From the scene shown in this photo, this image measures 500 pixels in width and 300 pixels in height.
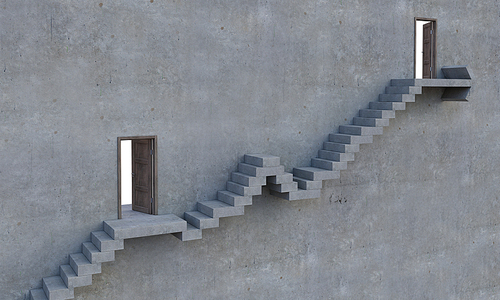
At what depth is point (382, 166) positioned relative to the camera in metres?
11.7

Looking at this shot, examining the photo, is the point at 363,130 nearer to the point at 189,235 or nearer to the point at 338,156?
the point at 338,156

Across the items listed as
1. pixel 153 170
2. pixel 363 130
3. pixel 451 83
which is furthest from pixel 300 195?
pixel 451 83

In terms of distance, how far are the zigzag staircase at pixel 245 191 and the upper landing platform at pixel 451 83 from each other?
0.03 meters

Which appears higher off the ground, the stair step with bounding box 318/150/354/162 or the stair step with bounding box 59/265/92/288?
the stair step with bounding box 318/150/354/162

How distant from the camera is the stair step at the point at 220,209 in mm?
9141

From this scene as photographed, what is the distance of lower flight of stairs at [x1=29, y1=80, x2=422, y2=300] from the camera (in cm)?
827

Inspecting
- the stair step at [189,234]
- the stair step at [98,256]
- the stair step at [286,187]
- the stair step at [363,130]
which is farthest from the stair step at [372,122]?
the stair step at [98,256]

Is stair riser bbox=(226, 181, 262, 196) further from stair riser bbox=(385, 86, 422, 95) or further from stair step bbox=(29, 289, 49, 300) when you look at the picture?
stair riser bbox=(385, 86, 422, 95)

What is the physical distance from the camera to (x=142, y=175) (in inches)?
386

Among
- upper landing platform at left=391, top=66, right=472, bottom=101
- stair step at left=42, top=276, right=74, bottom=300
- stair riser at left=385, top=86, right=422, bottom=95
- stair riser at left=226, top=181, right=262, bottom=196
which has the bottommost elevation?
stair step at left=42, top=276, right=74, bottom=300

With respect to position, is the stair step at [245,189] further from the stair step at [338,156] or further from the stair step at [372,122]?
the stair step at [372,122]

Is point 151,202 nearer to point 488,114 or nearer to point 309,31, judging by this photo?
point 309,31

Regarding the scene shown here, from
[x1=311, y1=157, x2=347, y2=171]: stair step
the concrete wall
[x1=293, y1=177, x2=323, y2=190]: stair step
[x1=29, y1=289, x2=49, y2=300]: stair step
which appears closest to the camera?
[x1=29, y1=289, x2=49, y2=300]: stair step

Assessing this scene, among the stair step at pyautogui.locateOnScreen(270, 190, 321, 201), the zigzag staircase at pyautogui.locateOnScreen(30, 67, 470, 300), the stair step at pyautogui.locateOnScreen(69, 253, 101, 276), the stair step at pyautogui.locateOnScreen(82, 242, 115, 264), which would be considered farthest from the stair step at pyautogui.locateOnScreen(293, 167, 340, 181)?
the stair step at pyautogui.locateOnScreen(69, 253, 101, 276)
